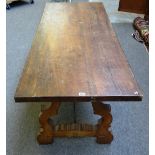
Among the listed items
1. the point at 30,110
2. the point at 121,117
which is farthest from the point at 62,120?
the point at 121,117

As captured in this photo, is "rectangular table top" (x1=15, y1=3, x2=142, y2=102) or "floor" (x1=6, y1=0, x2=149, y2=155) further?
"floor" (x1=6, y1=0, x2=149, y2=155)

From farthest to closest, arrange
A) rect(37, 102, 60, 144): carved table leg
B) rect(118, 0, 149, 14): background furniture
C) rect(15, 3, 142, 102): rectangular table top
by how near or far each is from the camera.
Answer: rect(118, 0, 149, 14): background furniture < rect(37, 102, 60, 144): carved table leg < rect(15, 3, 142, 102): rectangular table top

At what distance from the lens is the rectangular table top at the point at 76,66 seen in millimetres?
1287

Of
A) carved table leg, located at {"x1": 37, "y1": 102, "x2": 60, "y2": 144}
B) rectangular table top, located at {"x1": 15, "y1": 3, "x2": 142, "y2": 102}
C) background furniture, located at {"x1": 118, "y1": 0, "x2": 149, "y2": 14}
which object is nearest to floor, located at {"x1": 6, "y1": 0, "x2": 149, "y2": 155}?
carved table leg, located at {"x1": 37, "y1": 102, "x2": 60, "y2": 144}

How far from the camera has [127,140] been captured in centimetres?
167

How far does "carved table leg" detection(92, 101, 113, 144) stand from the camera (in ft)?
5.05

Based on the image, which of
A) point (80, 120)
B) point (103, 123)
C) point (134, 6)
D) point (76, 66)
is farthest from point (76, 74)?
point (134, 6)

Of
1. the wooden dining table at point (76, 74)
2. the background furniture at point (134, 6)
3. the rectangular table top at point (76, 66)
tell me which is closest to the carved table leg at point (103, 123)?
the wooden dining table at point (76, 74)

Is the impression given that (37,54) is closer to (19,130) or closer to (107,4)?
(19,130)

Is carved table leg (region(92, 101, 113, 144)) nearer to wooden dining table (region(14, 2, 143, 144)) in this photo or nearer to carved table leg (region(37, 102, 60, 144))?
wooden dining table (region(14, 2, 143, 144))

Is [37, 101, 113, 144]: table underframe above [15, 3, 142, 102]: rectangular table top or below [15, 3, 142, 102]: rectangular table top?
below

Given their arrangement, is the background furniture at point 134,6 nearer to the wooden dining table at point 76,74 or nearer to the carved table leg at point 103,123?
the wooden dining table at point 76,74

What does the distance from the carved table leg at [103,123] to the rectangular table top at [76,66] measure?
0.22 metres

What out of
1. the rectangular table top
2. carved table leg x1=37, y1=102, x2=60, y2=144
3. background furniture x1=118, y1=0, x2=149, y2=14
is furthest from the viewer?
background furniture x1=118, y1=0, x2=149, y2=14
